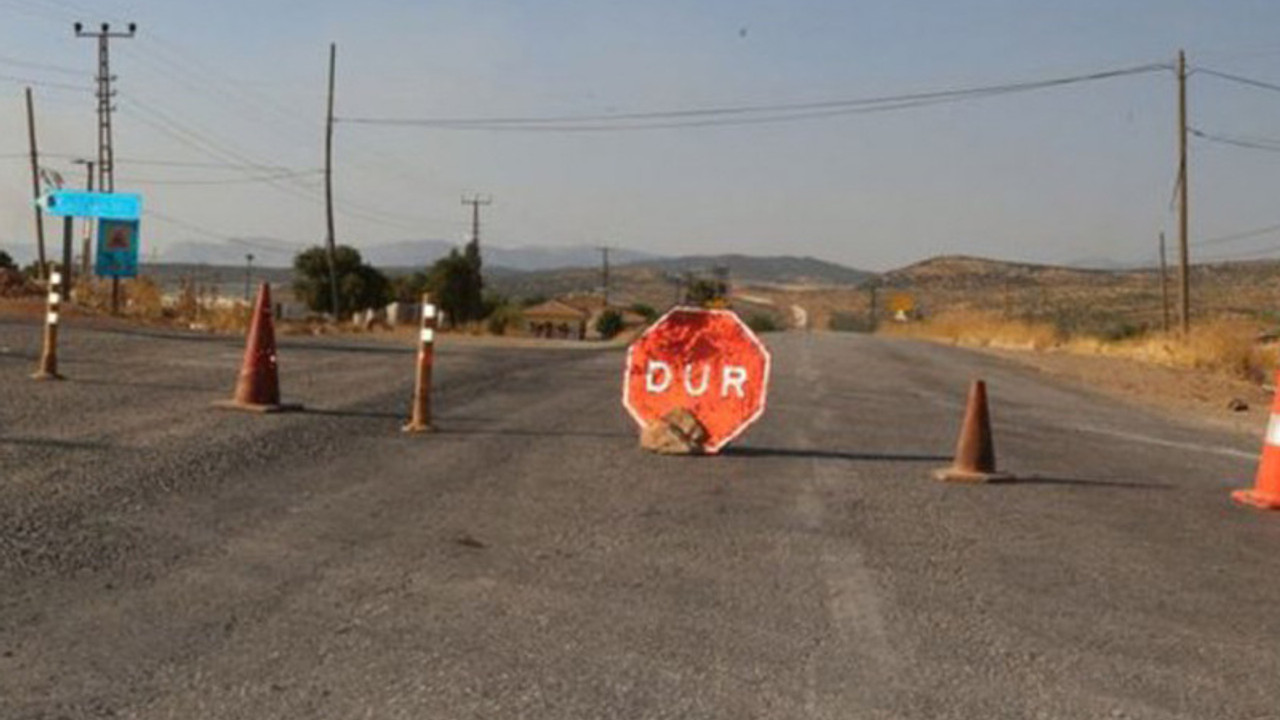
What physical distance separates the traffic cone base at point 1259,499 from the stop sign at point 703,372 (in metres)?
3.56

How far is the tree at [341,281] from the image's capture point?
84.9 metres

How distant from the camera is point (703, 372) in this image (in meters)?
12.2

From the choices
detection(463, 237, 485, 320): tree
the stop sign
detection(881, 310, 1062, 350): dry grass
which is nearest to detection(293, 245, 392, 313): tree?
detection(463, 237, 485, 320): tree

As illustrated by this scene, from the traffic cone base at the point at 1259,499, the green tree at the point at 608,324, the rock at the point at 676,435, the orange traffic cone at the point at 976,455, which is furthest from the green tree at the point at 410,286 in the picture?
the traffic cone base at the point at 1259,499

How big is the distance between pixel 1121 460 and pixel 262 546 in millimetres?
8495

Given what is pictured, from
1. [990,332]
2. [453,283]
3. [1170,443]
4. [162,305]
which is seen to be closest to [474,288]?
[453,283]

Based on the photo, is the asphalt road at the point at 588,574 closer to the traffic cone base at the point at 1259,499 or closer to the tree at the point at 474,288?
the traffic cone base at the point at 1259,499

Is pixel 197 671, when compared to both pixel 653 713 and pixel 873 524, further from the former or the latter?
pixel 873 524

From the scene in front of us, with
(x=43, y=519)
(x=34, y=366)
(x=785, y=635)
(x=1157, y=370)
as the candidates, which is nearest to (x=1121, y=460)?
(x=785, y=635)

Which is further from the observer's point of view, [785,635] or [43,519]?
[43,519]

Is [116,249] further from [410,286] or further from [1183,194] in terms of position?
[410,286]

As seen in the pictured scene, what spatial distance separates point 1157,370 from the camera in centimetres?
3338

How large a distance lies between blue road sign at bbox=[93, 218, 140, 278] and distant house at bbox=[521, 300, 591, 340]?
39.0 m

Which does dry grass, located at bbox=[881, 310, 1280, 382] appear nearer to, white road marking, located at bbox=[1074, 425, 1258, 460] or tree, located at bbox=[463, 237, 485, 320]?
white road marking, located at bbox=[1074, 425, 1258, 460]
